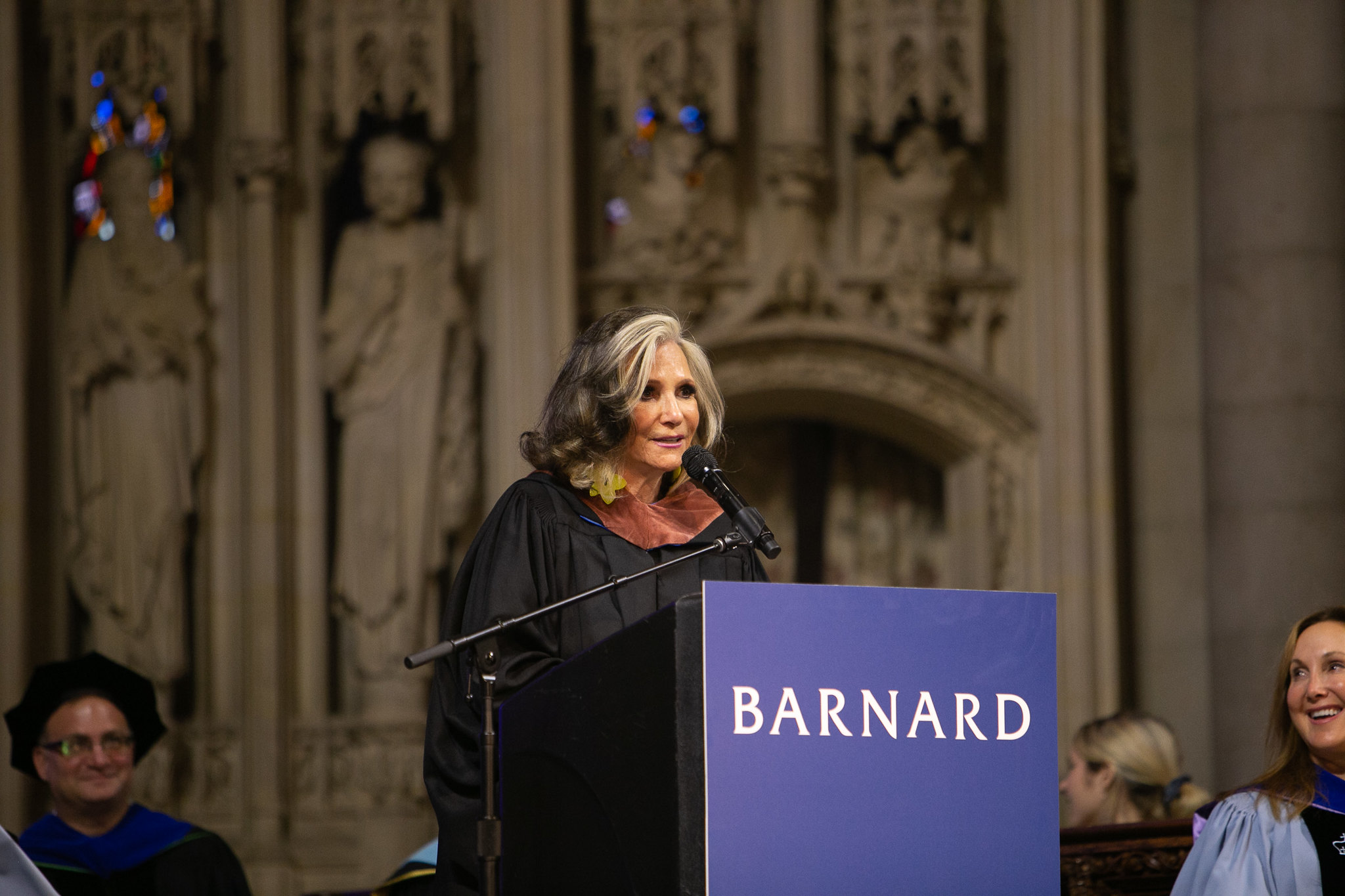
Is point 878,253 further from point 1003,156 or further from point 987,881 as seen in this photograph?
point 987,881

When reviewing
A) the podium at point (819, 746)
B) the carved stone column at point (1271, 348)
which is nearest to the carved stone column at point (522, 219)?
the carved stone column at point (1271, 348)

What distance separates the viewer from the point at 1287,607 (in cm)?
738

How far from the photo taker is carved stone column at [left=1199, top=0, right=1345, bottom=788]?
292 inches

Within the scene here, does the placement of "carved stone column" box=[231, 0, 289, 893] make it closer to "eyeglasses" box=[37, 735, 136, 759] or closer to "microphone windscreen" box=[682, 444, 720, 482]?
"eyeglasses" box=[37, 735, 136, 759]

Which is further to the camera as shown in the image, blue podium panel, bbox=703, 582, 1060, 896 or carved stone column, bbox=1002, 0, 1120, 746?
carved stone column, bbox=1002, 0, 1120, 746

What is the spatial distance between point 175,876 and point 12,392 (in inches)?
135

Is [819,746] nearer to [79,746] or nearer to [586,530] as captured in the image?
[586,530]

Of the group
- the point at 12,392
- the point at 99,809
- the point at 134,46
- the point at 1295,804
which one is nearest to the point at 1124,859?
the point at 1295,804

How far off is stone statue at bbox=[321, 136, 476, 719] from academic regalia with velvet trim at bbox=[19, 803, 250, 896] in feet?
9.12

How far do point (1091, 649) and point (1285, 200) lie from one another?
2025mm

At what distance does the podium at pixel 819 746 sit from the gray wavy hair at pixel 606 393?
530 millimetres

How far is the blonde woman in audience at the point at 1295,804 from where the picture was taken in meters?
2.98

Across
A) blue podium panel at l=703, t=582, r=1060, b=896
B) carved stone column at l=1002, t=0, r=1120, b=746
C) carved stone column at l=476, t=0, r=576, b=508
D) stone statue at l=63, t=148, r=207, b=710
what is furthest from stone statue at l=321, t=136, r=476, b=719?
blue podium panel at l=703, t=582, r=1060, b=896

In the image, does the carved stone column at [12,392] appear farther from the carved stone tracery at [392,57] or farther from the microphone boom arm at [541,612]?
the microphone boom arm at [541,612]
